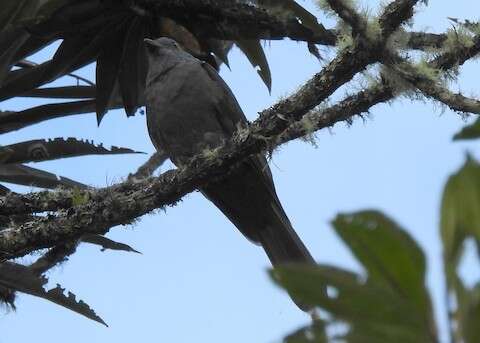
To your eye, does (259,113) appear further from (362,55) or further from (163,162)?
(163,162)

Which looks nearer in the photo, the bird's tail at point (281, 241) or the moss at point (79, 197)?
the moss at point (79, 197)

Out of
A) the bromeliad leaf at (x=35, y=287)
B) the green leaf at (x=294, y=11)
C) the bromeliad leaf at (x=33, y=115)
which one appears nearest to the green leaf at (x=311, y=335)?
the bromeliad leaf at (x=35, y=287)

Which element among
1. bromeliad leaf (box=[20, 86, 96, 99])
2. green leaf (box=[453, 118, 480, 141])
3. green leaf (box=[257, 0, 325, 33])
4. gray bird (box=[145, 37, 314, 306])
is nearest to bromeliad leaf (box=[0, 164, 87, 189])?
gray bird (box=[145, 37, 314, 306])

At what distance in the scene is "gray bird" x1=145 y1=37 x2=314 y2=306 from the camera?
375 centimetres

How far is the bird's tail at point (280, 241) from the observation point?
375cm

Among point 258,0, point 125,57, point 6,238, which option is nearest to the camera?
point 6,238

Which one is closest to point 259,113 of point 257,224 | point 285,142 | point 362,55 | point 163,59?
point 285,142

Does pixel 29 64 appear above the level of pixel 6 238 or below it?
above

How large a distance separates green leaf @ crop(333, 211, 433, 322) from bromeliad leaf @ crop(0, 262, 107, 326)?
246 centimetres

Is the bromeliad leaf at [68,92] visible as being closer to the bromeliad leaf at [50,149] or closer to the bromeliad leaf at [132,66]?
the bromeliad leaf at [132,66]

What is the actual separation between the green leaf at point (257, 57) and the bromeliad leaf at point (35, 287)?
71.0 inches

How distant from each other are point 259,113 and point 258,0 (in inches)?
67.2

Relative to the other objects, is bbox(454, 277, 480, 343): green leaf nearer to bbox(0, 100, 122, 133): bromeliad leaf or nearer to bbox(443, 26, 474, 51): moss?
bbox(443, 26, 474, 51): moss

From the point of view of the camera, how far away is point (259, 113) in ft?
8.14
